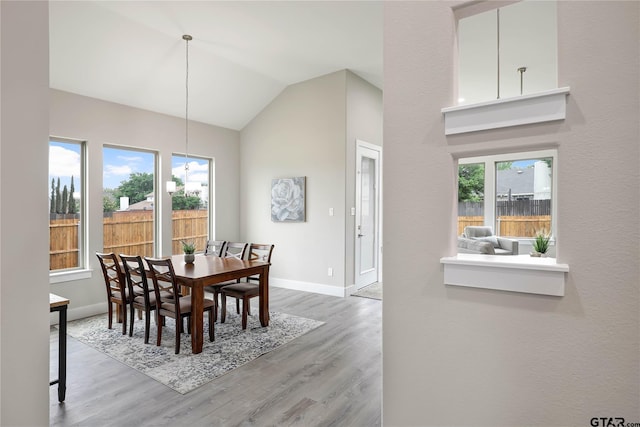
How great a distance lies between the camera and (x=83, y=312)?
13.8ft

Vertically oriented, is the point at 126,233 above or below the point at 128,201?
below

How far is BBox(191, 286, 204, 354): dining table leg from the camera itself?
3074mm

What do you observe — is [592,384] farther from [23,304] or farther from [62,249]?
[62,249]

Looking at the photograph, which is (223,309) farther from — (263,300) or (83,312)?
(83,312)

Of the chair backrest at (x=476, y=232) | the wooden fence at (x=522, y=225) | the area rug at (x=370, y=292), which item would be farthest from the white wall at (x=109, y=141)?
the wooden fence at (x=522, y=225)

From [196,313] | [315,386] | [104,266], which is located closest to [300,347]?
[315,386]

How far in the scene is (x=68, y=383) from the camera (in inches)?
103

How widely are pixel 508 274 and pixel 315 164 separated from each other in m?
4.39

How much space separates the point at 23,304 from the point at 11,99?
79 cm

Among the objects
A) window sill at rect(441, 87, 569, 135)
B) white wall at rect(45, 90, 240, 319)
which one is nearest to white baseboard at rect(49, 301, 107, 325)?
white wall at rect(45, 90, 240, 319)

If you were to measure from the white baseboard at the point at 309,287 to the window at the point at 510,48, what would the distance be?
3002mm

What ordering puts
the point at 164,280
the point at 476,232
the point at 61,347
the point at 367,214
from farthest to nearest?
the point at 476,232 < the point at 367,214 < the point at 164,280 < the point at 61,347

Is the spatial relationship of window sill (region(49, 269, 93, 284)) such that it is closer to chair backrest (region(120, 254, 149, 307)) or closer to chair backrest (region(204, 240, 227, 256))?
chair backrest (region(120, 254, 149, 307))

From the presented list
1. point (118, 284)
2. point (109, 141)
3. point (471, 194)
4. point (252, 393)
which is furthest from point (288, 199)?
point (471, 194)
